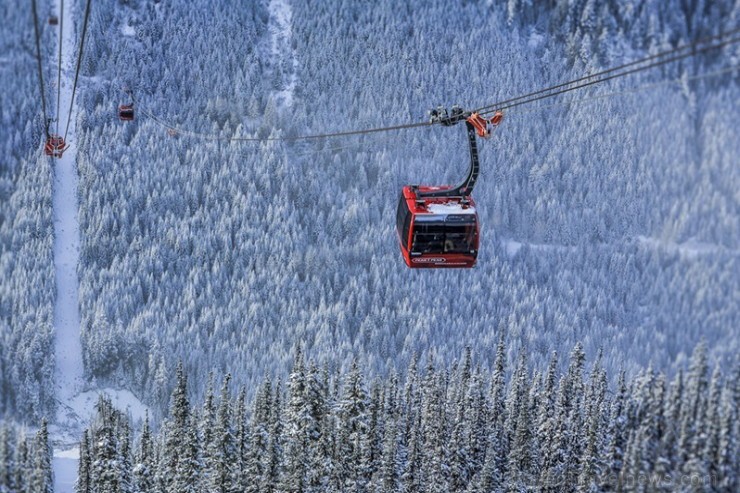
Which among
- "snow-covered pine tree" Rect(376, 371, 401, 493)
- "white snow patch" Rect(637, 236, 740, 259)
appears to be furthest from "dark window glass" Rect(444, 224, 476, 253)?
"white snow patch" Rect(637, 236, 740, 259)

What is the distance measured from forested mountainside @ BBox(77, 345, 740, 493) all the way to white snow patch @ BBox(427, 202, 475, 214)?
24.7 m

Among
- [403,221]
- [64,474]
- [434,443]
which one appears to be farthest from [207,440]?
[64,474]

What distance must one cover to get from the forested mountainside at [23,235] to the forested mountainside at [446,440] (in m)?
64.7

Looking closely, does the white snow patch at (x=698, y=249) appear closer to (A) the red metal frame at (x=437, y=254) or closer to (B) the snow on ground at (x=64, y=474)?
(B) the snow on ground at (x=64, y=474)

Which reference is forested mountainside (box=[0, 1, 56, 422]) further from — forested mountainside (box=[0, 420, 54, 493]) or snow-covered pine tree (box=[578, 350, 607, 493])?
snow-covered pine tree (box=[578, 350, 607, 493])

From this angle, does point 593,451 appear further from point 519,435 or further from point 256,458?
point 256,458

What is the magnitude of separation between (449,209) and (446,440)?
35.9m

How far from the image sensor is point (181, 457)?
62.6m

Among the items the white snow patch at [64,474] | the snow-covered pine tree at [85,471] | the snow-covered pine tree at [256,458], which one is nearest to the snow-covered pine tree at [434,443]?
the snow-covered pine tree at [256,458]

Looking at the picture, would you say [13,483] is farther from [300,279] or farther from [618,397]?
[300,279]

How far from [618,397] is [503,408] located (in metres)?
10.7

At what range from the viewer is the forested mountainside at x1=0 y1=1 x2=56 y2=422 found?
144 m

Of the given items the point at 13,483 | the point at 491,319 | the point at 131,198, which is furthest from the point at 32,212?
the point at 13,483

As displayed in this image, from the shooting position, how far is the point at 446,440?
73500 millimetres
